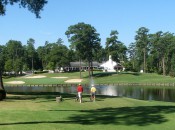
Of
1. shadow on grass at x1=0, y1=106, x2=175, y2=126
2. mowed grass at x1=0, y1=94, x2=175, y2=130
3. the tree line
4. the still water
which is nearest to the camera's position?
mowed grass at x1=0, y1=94, x2=175, y2=130

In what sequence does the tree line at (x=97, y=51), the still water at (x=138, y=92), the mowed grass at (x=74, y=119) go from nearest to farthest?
the mowed grass at (x=74, y=119) < the still water at (x=138, y=92) < the tree line at (x=97, y=51)

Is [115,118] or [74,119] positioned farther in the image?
[115,118]

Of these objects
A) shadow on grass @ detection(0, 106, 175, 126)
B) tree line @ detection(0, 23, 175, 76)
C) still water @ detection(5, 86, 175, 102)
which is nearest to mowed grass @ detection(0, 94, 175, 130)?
shadow on grass @ detection(0, 106, 175, 126)

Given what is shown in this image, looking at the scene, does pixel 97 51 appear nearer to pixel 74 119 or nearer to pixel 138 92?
pixel 138 92

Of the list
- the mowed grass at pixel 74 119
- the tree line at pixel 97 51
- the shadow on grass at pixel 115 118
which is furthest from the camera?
the tree line at pixel 97 51

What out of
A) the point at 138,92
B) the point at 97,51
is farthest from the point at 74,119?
the point at 97,51

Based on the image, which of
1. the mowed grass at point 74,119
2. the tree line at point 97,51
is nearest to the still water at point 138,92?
the mowed grass at point 74,119

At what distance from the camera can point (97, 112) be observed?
28734 mm

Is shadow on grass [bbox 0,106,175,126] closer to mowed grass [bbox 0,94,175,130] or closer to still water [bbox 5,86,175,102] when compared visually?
mowed grass [bbox 0,94,175,130]

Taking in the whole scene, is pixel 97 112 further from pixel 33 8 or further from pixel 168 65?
pixel 168 65

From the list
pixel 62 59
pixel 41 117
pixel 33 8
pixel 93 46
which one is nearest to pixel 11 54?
pixel 62 59

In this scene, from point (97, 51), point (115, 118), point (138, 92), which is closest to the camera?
point (115, 118)

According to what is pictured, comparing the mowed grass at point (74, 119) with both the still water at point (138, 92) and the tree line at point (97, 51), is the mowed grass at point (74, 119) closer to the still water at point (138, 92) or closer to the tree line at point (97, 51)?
the still water at point (138, 92)

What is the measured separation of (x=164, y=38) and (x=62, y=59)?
43.3m
